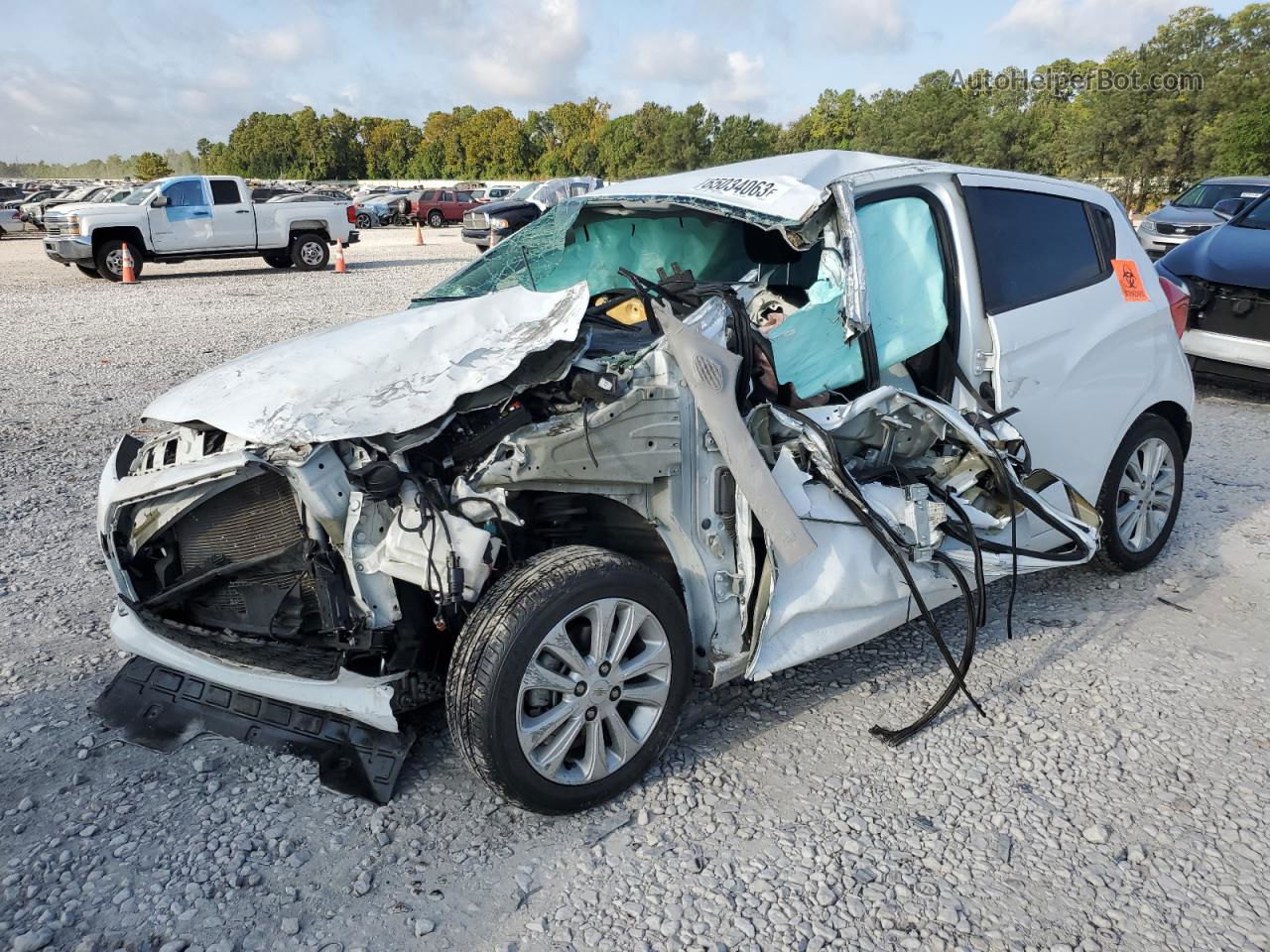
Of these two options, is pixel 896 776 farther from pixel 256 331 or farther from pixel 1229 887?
pixel 256 331

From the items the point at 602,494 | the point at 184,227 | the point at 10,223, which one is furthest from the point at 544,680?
the point at 10,223

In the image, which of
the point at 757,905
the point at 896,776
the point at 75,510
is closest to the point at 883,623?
the point at 896,776

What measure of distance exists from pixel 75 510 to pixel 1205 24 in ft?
150

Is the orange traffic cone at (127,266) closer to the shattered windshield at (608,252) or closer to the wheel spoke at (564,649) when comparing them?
the shattered windshield at (608,252)

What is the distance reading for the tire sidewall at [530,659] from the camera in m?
2.50

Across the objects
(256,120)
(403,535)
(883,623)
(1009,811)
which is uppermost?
(256,120)

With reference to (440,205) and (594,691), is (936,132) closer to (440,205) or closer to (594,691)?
(440,205)

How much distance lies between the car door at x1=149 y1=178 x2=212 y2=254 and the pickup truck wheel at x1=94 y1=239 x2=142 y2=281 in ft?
1.27

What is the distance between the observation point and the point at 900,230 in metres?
3.63

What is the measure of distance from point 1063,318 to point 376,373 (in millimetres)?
2839

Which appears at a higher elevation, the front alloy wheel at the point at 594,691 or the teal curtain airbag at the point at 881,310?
the teal curtain airbag at the point at 881,310

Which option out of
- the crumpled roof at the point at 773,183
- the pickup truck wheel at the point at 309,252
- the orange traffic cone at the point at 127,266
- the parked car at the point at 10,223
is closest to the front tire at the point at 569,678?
the crumpled roof at the point at 773,183

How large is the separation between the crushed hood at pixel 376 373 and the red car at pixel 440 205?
37087 millimetres

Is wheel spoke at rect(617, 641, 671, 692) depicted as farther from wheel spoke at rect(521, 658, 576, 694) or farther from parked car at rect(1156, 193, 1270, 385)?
parked car at rect(1156, 193, 1270, 385)
